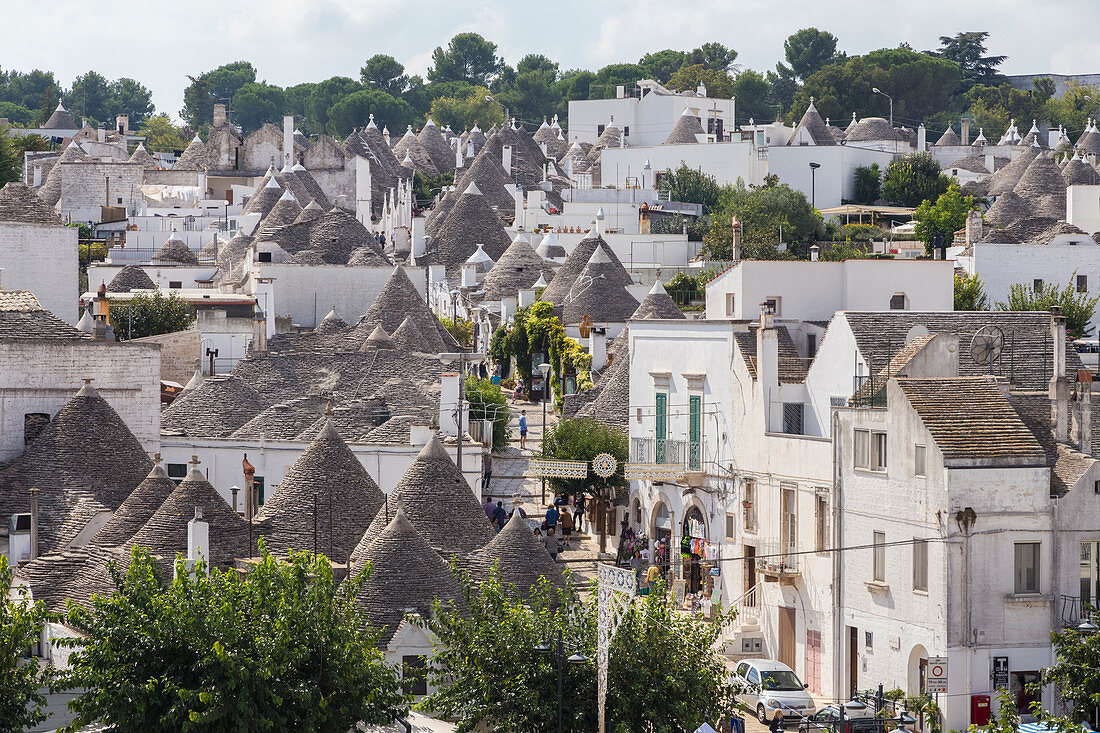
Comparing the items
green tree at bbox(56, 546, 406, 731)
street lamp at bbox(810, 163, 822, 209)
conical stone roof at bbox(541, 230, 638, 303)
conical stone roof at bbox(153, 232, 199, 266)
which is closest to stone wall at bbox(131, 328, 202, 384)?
conical stone roof at bbox(541, 230, 638, 303)

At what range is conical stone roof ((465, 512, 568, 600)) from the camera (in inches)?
1289

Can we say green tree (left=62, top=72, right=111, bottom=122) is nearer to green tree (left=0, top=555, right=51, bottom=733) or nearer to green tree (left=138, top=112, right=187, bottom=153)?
green tree (left=138, top=112, right=187, bottom=153)

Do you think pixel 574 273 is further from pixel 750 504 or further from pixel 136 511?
pixel 136 511

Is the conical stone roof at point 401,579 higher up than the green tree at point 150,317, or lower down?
lower down

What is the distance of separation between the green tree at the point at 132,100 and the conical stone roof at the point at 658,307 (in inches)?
5274

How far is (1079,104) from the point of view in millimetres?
137000

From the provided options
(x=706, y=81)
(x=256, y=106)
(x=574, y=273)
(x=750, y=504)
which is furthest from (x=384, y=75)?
(x=750, y=504)

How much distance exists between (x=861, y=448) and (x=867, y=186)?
59735mm

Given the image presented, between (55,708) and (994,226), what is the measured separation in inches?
2057

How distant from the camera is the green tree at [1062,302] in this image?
186 feet

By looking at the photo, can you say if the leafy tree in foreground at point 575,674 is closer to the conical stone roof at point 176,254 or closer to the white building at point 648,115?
the conical stone roof at point 176,254

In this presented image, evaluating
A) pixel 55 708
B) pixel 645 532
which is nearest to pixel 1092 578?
pixel 645 532

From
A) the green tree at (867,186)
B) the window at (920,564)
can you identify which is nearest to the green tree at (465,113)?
the green tree at (867,186)

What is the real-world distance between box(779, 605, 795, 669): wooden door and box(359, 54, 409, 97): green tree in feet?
453
